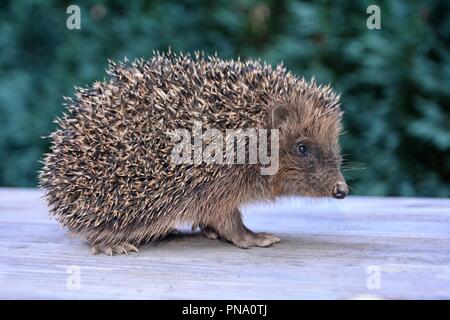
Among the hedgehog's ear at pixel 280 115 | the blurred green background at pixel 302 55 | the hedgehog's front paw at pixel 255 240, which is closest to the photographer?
the hedgehog's ear at pixel 280 115

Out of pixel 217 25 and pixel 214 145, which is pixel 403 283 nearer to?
pixel 214 145

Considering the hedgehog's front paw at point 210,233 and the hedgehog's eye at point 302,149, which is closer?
the hedgehog's eye at point 302,149

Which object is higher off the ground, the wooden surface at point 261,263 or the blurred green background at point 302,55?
the blurred green background at point 302,55

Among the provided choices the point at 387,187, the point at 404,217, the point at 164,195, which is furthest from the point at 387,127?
the point at 164,195

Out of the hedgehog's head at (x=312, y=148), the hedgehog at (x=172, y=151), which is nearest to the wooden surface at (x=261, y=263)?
the hedgehog at (x=172, y=151)

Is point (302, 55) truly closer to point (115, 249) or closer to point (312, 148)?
point (312, 148)

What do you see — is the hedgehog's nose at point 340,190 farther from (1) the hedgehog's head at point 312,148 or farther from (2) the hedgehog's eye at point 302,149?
(2) the hedgehog's eye at point 302,149

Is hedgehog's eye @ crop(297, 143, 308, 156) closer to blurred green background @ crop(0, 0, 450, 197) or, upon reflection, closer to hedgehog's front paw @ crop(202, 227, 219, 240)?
hedgehog's front paw @ crop(202, 227, 219, 240)

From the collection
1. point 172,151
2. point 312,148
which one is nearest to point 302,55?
point 312,148
